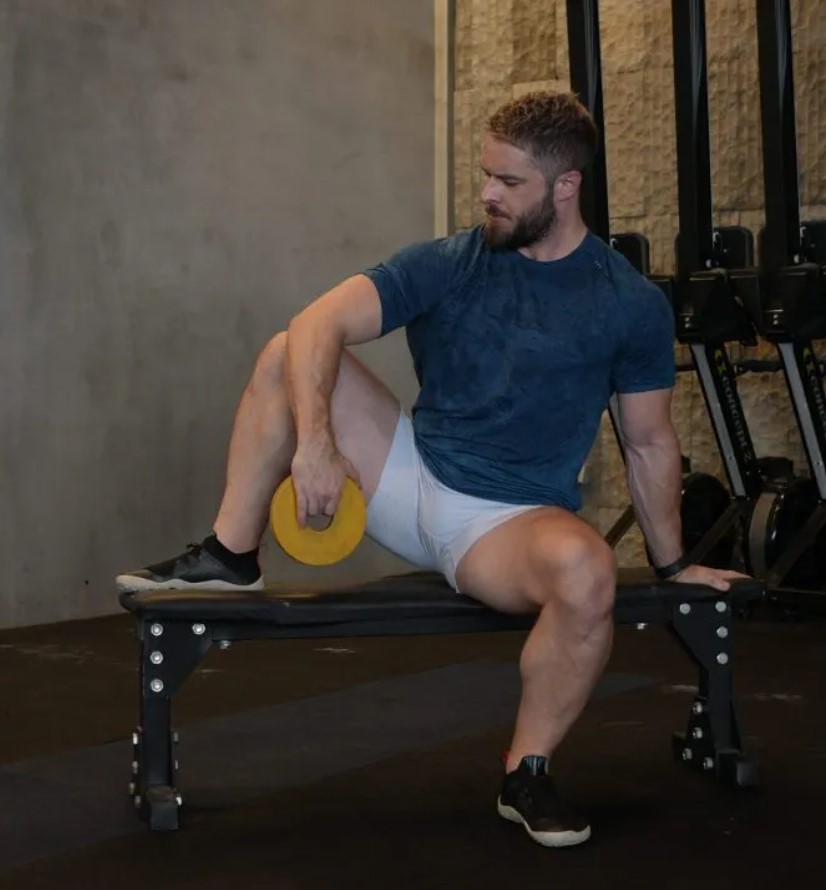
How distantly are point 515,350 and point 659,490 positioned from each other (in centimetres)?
35

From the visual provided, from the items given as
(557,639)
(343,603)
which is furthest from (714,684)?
(343,603)

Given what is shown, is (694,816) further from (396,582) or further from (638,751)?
(396,582)

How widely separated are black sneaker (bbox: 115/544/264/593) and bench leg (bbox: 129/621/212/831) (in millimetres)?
108

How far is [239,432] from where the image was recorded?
2.30m

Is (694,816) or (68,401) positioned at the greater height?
(68,401)

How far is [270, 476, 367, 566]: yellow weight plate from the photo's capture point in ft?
6.86

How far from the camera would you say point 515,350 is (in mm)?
2301

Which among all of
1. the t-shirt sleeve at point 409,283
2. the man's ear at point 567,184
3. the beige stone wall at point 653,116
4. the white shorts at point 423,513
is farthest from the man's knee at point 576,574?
the beige stone wall at point 653,116

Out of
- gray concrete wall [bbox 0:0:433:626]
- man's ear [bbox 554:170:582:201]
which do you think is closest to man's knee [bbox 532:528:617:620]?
man's ear [bbox 554:170:582:201]

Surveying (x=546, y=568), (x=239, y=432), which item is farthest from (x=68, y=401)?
(x=546, y=568)

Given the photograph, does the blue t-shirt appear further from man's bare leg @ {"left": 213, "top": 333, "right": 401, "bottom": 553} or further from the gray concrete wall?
the gray concrete wall

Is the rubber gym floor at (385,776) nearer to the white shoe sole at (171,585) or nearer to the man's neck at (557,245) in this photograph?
the white shoe sole at (171,585)

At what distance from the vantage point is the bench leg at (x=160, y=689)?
2168 millimetres

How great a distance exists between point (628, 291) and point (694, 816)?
33.1 inches
